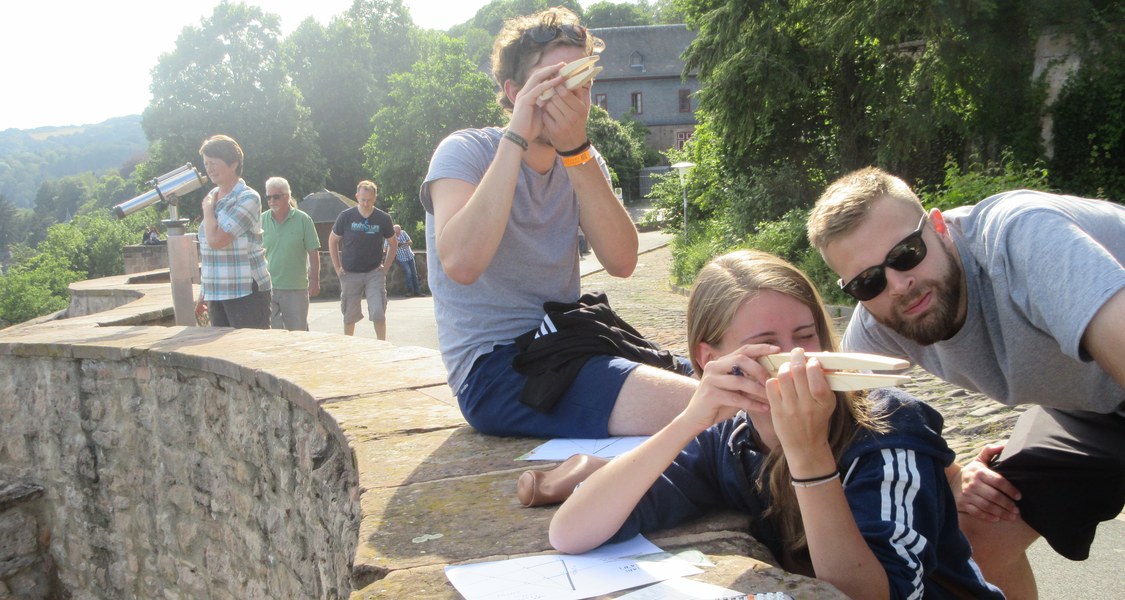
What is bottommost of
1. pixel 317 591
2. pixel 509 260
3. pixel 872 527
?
pixel 317 591

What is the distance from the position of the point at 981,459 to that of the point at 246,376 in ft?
10.2

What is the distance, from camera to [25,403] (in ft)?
19.7

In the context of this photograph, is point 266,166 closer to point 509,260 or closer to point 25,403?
point 25,403

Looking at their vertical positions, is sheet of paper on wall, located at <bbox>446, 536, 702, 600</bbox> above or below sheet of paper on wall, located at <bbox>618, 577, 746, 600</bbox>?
below

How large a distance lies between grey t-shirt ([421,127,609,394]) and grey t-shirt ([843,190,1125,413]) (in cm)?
93

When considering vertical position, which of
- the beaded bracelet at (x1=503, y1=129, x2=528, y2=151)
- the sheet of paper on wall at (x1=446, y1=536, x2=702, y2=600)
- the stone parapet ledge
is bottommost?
the stone parapet ledge

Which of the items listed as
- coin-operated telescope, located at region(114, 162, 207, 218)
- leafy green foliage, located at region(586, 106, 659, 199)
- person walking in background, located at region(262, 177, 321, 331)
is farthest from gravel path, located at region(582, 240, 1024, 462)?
leafy green foliage, located at region(586, 106, 659, 199)

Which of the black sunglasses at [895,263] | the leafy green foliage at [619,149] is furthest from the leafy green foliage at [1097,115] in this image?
the leafy green foliage at [619,149]

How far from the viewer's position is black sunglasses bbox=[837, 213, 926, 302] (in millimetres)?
2193

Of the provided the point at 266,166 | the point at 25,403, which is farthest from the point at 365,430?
the point at 266,166

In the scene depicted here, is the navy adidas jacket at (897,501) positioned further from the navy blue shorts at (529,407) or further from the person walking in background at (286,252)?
the person walking in background at (286,252)

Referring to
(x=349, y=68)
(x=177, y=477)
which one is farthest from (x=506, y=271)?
(x=349, y=68)

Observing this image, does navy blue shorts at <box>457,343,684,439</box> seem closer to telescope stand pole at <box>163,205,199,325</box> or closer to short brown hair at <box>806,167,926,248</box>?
short brown hair at <box>806,167,926,248</box>

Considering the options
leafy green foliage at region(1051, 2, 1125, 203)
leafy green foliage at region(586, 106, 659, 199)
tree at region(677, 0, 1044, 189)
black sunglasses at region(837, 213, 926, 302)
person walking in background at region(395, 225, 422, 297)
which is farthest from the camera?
leafy green foliage at region(586, 106, 659, 199)
